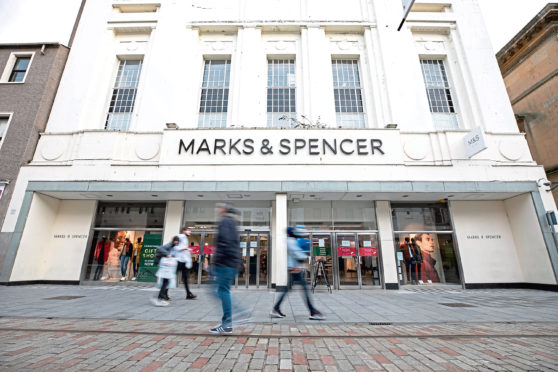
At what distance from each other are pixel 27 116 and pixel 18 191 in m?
3.41

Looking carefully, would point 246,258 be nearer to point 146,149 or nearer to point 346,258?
point 346,258

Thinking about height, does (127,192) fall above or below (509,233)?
above

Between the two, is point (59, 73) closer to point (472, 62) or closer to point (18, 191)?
point (18, 191)

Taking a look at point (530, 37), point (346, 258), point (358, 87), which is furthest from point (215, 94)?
point (530, 37)

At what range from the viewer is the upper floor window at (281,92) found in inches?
460

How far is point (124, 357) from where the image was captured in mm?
2844

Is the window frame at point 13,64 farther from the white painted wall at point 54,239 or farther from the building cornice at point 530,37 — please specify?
the building cornice at point 530,37

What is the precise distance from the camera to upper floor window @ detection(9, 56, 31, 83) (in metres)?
11.6

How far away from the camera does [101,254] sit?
34.7ft

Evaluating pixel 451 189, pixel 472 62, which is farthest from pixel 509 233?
pixel 472 62

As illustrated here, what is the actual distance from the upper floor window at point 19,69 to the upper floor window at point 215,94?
27.6 feet

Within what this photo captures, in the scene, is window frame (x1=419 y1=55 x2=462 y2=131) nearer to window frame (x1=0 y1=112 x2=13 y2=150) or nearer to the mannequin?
the mannequin

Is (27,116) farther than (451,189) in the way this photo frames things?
Yes

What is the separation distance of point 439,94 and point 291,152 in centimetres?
854
